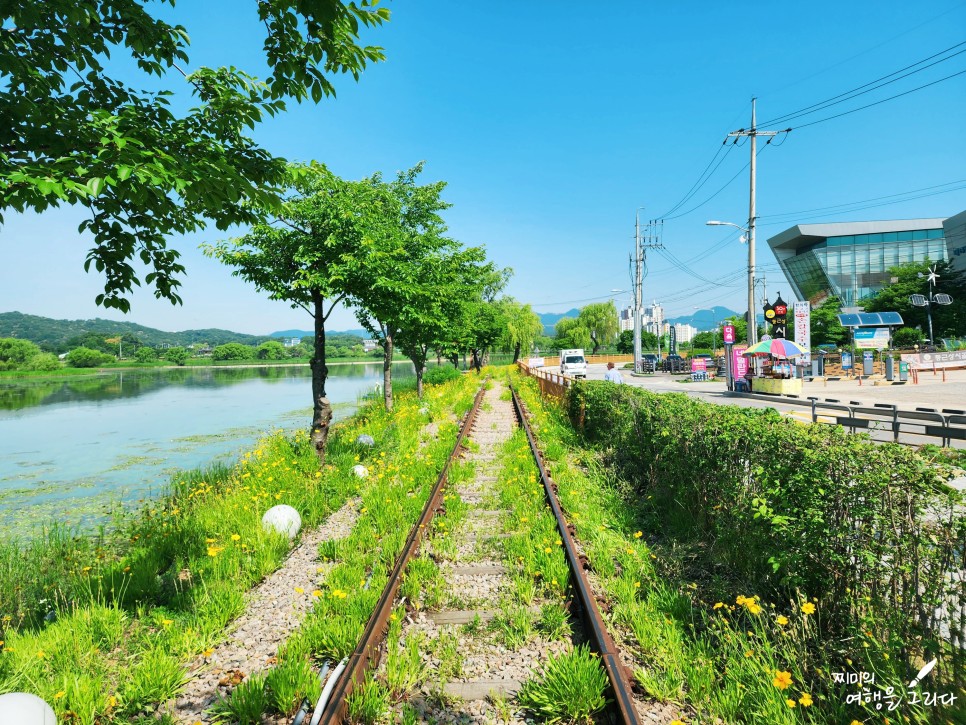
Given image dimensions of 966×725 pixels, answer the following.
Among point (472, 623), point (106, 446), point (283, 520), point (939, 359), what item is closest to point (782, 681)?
point (472, 623)

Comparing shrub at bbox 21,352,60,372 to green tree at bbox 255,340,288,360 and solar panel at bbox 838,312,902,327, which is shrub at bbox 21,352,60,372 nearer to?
green tree at bbox 255,340,288,360

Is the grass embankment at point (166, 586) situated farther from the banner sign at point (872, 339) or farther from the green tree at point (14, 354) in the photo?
the green tree at point (14, 354)

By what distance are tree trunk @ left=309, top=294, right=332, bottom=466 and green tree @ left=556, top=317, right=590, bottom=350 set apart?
75.1m

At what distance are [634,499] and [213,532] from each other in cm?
543

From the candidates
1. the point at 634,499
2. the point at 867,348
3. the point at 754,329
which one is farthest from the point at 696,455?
the point at 867,348

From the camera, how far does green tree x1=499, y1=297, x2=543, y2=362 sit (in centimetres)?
5022

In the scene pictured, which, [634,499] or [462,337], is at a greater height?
[462,337]

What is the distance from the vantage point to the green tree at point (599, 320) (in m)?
83.4

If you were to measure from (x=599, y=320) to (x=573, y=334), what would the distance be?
16.9ft

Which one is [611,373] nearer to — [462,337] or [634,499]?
[634,499]

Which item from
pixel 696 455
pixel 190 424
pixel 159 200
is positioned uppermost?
pixel 159 200

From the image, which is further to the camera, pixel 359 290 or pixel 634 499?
pixel 359 290

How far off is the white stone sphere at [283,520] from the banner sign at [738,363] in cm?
2335

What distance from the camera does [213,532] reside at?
227 inches
